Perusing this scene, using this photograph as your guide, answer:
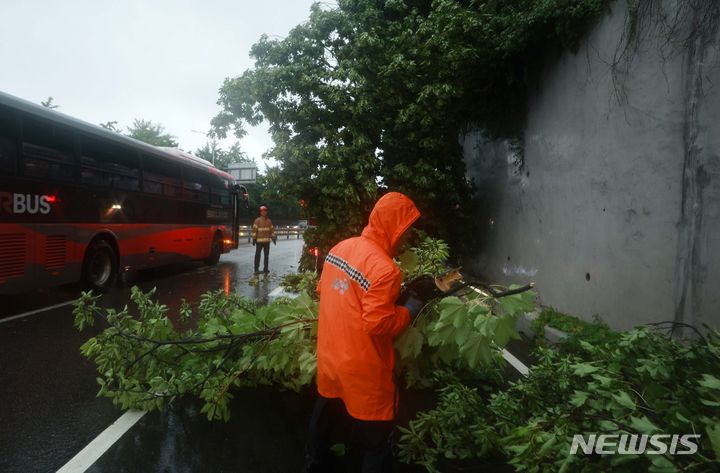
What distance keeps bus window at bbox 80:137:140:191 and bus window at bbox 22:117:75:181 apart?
35 centimetres

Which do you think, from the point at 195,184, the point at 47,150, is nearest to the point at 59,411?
the point at 47,150

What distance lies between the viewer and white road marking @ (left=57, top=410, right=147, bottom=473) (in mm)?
2771

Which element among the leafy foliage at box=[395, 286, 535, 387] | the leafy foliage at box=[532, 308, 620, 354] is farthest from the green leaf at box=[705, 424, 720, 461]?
the leafy foliage at box=[532, 308, 620, 354]

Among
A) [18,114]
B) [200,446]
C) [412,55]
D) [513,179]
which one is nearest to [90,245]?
[18,114]

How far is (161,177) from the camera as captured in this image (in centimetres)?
1112

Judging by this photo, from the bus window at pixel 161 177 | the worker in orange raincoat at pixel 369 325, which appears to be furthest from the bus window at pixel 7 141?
the worker in orange raincoat at pixel 369 325

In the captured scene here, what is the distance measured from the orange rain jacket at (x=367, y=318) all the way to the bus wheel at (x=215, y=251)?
13.5 metres

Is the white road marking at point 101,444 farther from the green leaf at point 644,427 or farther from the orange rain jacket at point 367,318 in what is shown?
the green leaf at point 644,427

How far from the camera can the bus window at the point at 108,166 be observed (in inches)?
332

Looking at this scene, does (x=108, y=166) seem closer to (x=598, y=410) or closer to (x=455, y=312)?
(x=455, y=312)

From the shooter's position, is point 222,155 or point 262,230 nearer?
point 262,230

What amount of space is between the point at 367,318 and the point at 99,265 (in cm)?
896

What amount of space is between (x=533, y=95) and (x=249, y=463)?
27.6 ft

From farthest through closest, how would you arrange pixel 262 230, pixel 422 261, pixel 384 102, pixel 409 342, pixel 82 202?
pixel 262 230 < pixel 384 102 < pixel 82 202 < pixel 422 261 < pixel 409 342
